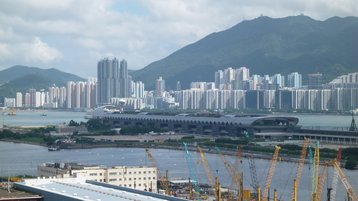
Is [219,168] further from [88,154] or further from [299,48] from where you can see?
[299,48]

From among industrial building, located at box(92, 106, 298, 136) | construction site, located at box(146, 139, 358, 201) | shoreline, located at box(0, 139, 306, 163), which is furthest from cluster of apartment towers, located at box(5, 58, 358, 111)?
construction site, located at box(146, 139, 358, 201)

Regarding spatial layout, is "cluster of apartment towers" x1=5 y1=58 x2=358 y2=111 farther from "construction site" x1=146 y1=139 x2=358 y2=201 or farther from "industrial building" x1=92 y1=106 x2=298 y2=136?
"construction site" x1=146 y1=139 x2=358 y2=201

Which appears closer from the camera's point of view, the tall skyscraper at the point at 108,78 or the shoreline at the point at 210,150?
the shoreline at the point at 210,150

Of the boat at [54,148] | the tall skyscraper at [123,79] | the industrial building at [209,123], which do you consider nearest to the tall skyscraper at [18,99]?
the tall skyscraper at [123,79]

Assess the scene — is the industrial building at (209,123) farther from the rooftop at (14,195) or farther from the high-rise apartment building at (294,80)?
the high-rise apartment building at (294,80)

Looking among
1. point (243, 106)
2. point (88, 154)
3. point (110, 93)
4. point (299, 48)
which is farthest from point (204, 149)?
point (299, 48)

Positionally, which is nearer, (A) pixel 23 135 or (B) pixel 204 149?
(B) pixel 204 149
